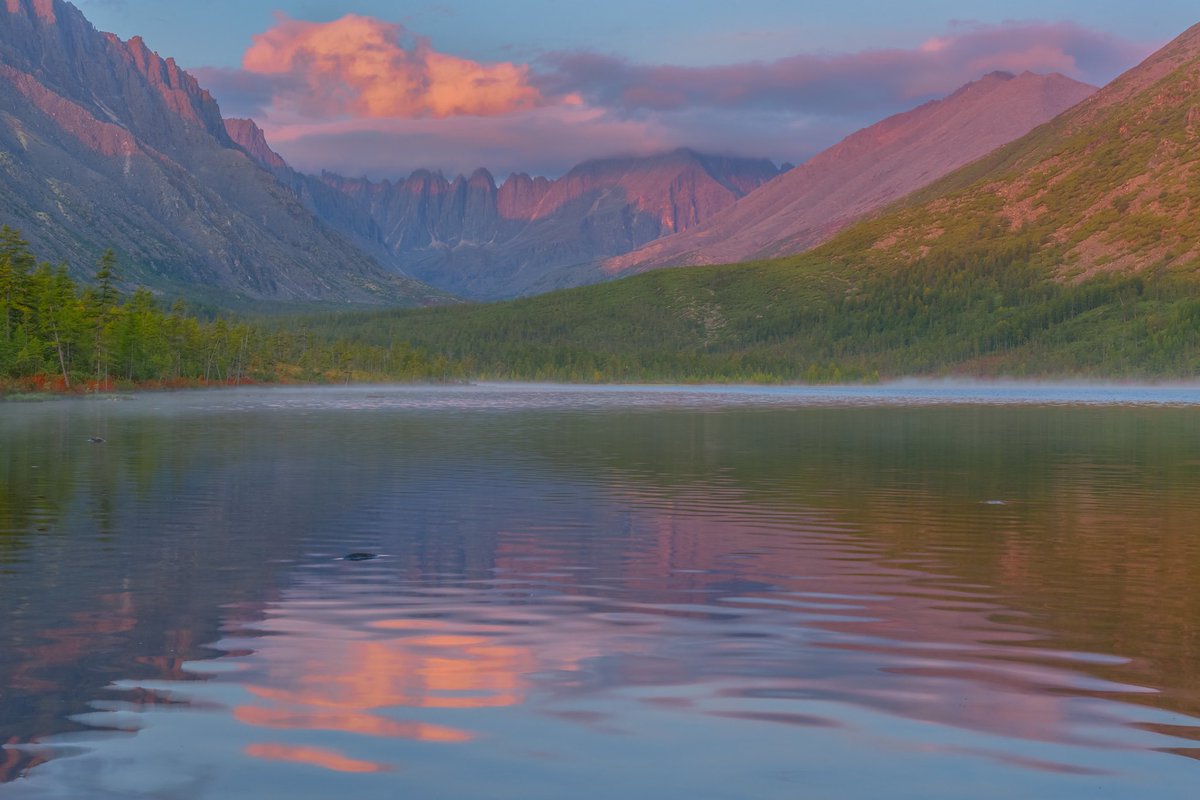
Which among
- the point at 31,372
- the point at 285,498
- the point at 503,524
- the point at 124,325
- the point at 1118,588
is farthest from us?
the point at 124,325

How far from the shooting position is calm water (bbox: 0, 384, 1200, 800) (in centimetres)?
1406

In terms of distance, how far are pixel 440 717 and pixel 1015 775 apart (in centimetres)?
732

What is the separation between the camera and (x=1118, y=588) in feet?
86.2

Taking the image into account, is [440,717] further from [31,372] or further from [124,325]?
[124,325]

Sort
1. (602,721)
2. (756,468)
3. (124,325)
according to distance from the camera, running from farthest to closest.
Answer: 1. (124,325)
2. (756,468)
3. (602,721)

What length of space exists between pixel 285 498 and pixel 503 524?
11146 millimetres

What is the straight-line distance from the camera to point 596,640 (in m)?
20.7

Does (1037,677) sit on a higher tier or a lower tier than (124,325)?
lower

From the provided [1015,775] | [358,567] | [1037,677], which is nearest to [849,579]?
[1037,677]

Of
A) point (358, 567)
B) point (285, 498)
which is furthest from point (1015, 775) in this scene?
point (285, 498)

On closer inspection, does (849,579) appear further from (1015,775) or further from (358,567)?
(1015,775)

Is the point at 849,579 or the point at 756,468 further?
the point at 756,468

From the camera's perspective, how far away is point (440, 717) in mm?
16078

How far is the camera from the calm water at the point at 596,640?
46.1ft
